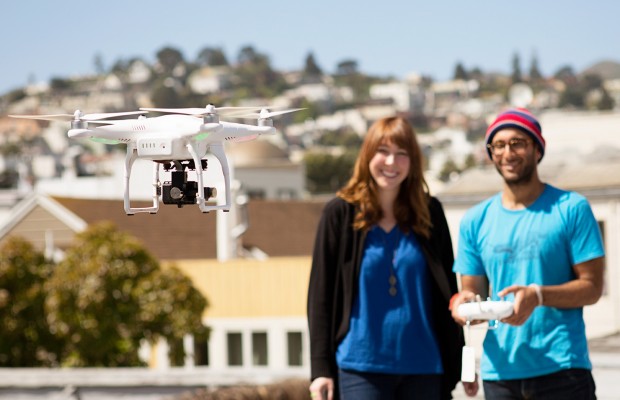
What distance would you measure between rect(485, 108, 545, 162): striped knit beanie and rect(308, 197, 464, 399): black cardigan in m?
0.38

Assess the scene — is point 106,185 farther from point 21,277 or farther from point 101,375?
point 101,375

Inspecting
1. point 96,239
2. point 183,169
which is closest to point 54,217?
point 96,239

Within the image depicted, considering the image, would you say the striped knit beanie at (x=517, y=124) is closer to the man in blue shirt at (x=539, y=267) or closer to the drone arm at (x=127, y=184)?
the man in blue shirt at (x=539, y=267)

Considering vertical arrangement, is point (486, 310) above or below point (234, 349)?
above

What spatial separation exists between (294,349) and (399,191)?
85.8 ft

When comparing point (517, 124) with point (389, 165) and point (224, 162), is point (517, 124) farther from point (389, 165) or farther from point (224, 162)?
point (224, 162)

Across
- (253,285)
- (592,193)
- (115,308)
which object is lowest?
(253,285)

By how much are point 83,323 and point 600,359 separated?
17.2 metres

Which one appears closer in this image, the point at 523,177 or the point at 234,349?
the point at 523,177

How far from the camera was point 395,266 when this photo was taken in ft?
16.0

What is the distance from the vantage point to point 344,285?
4.97 metres

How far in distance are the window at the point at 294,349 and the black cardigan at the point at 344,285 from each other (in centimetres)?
2542

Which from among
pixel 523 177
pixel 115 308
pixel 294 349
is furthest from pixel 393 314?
pixel 294 349

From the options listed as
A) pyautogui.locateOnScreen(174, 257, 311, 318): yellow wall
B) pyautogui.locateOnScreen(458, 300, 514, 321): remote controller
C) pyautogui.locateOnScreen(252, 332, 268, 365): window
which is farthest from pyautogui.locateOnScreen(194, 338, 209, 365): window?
pyautogui.locateOnScreen(458, 300, 514, 321): remote controller
